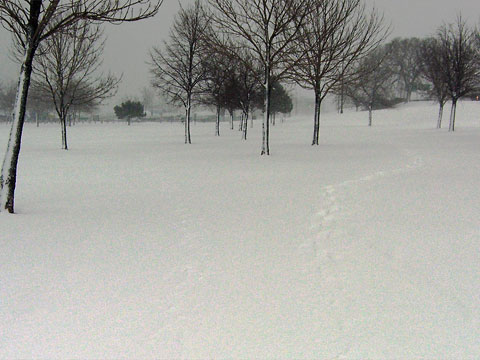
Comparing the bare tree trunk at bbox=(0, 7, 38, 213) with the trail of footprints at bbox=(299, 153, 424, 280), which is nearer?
the trail of footprints at bbox=(299, 153, 424, 280)

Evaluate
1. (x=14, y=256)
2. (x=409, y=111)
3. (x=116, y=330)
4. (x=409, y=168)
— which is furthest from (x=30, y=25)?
(x=409, y=111)

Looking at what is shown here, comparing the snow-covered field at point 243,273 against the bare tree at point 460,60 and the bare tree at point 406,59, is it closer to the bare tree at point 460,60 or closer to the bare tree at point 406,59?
the bare tree at point 460,60

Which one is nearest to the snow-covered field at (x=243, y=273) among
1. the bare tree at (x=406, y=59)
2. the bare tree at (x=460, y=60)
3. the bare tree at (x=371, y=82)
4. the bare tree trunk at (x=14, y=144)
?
the bare tree trunk at (x=14, y=144)

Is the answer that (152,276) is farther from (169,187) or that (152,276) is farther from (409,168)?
(409,168)

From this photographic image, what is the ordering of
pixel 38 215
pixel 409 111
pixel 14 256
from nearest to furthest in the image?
1. pixel 14 256
2. pixel 38 215
3. pixel 409 111

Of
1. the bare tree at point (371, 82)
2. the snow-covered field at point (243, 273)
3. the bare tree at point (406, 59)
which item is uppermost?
the bare tree at point (406, 59)

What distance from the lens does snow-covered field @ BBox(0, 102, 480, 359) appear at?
252 centimetres

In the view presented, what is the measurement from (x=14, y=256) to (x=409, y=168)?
10401 mm

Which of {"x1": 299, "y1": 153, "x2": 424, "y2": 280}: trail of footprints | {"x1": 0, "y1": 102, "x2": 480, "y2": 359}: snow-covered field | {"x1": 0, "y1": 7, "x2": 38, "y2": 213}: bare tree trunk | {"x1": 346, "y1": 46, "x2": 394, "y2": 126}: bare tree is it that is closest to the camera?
{"x1": 0, "y1": 102, "x2": 480, "y2": 359}: snow-covered field

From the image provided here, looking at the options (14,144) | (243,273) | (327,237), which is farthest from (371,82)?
(243,273)

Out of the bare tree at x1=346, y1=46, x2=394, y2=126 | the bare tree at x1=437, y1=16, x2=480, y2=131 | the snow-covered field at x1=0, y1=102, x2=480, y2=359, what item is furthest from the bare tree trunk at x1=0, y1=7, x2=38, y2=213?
the bare tree at x1=437, y1=16, x2=480, y2=131

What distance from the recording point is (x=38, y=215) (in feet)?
19.0

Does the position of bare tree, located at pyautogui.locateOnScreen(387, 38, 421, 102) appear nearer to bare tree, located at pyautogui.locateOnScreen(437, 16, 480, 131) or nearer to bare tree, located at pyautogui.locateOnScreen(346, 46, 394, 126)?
bare tree, located at pyautogui.locateOnScreen(346, 46, 394, 126)

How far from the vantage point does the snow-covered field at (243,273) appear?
2521 mm
